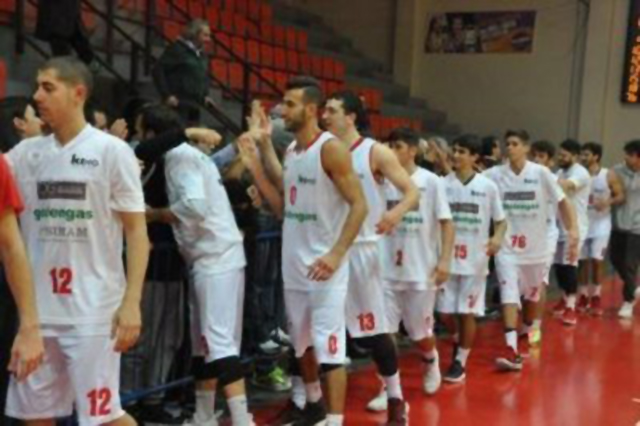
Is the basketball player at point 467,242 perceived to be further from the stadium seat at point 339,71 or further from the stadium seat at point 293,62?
the stadium seat at point 339,71

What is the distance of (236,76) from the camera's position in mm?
11547

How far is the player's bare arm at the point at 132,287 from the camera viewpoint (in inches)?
127

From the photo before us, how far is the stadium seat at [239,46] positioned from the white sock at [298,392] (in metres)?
7.74

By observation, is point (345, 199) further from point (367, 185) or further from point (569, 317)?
point (569, 317)

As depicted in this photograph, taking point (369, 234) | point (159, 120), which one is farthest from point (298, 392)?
point (159, 120)

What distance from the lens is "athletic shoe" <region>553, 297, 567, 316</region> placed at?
30.7 feet

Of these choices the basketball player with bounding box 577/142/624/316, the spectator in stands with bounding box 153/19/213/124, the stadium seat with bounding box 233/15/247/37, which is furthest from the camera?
the stadium seat with bounding box 233/15/247/37

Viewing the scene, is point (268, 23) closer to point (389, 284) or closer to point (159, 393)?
point (389, 284)

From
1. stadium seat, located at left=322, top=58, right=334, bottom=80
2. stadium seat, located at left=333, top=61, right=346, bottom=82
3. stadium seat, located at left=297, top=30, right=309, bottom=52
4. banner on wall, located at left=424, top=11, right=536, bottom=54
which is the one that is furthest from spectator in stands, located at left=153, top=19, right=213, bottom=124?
banner on wall, located at left=424, top=11, right=536, bottom=54

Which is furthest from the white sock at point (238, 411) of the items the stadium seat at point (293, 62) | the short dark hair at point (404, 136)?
the stadium seat at point (293, 62)

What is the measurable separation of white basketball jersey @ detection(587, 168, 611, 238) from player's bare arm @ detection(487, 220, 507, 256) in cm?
378

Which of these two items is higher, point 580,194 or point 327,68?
point 327,68

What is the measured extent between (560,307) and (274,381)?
4.76 m

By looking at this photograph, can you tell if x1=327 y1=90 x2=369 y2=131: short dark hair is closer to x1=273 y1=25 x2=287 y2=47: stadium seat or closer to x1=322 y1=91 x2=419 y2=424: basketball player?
x1=322 y1=91 x2=419 y2=424: basketball player
